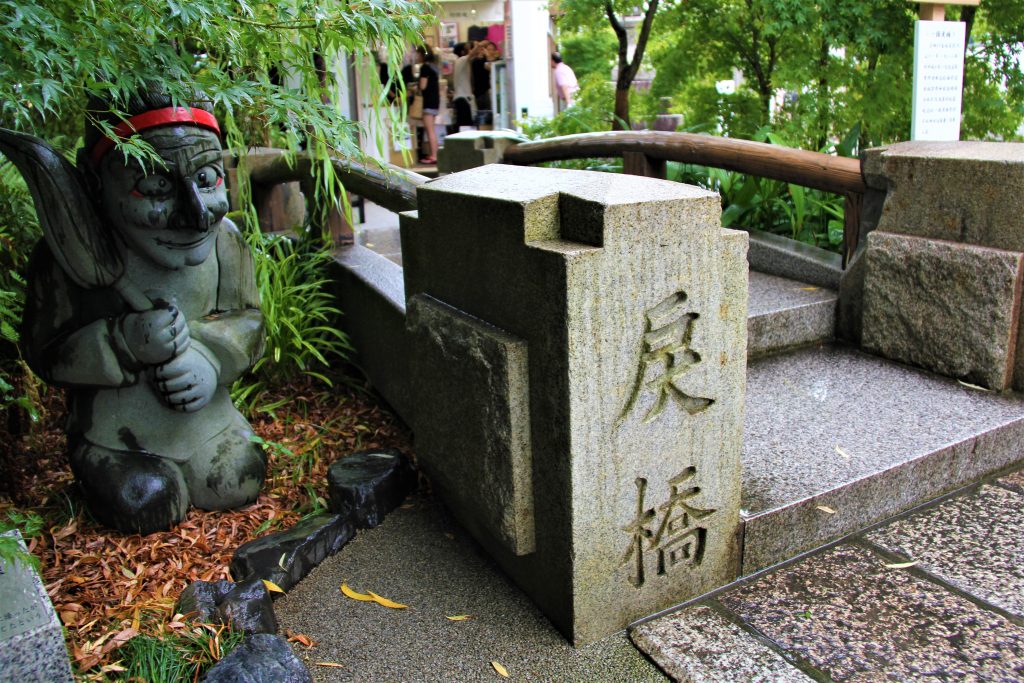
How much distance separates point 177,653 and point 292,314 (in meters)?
2.21

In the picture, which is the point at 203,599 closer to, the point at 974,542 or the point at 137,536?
the point at 137,536

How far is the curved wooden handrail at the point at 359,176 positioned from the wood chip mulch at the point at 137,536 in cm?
106

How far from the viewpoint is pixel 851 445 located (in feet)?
10.6

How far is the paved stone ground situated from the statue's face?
1.89 m

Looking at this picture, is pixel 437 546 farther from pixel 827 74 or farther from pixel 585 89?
pixel 585 89

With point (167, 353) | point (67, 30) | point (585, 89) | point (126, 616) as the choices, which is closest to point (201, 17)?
point (67, 30)

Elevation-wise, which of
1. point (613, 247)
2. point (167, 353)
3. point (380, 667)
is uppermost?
point (613, 247)

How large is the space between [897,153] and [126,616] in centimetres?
365

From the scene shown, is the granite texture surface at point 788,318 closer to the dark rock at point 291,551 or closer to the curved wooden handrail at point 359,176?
the curved wooden handrail at point 359,176

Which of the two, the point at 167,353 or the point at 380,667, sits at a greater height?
the point at 167,353

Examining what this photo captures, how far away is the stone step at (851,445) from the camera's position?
2859mm

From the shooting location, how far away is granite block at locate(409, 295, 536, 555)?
94.4 inches

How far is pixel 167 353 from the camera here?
9.30ft

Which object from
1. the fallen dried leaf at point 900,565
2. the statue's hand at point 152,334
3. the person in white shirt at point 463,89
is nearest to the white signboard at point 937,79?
the fallen dried leaf at point 900,565
